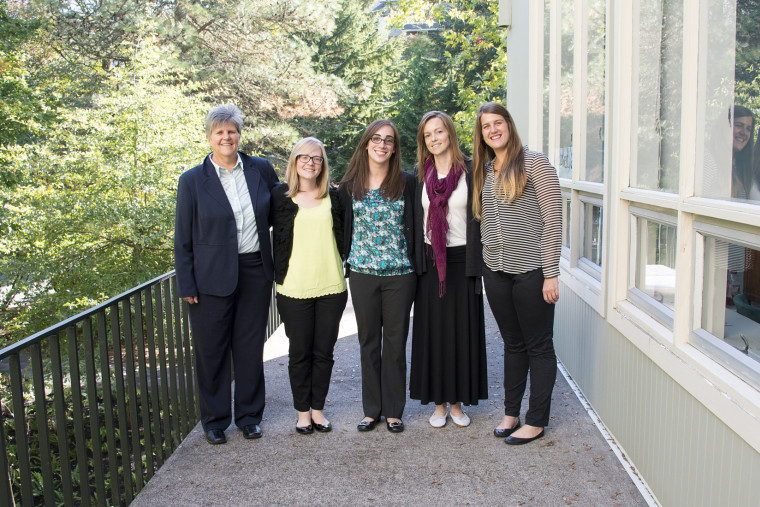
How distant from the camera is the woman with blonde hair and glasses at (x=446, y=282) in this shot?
4012mm

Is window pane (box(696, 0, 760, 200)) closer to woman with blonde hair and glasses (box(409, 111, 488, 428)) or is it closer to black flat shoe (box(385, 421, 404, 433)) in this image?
woman with blonde hair and glasses (box(409, 111, 488, 428))

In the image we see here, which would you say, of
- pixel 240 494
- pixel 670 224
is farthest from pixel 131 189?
pixel 670 224

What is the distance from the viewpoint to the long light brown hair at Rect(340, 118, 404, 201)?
4043 mm

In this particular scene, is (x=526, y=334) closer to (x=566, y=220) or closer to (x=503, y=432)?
(x=503, y=432)

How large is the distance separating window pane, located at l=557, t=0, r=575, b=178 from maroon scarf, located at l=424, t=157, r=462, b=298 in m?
1.60

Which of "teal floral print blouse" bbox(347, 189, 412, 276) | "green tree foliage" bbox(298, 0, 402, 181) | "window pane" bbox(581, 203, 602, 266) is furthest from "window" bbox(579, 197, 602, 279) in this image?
"green tree foliage" bbox(298, 0, 402, 181)

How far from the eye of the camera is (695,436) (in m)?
2.69

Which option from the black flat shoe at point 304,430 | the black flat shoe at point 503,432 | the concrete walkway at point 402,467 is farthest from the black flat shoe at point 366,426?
the black flat shoe at point 503,432

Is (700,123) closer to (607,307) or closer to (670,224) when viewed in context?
(670,224)

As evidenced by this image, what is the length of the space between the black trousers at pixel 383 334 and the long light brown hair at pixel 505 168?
638 mm

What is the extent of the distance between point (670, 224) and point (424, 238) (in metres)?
1.36

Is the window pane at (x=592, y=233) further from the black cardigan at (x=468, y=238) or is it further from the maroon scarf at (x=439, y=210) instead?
the maroon scarf at (x=439, y=210)

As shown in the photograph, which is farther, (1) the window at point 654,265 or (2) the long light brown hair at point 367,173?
(2) the long light brown hair at point 367,173

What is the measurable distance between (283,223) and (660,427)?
2200mm
